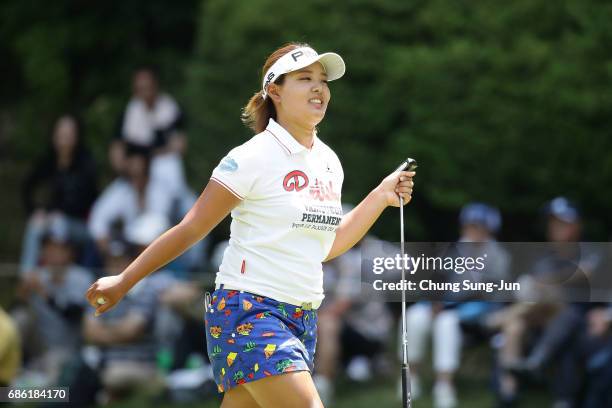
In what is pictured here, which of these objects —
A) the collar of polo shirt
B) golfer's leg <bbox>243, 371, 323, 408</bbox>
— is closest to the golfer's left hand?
the collar of polo shirt

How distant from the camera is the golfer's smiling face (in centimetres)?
458

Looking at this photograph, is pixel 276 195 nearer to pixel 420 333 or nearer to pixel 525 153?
pixel 420 333

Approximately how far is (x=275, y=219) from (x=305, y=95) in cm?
53

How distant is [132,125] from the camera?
34.5ft

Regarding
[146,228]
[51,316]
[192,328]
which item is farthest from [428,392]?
[51,316]

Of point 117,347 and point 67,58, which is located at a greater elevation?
point 67,58

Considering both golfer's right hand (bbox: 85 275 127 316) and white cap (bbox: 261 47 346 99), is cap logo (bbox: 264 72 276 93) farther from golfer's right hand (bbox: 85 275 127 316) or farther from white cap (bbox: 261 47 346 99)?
golfer's right hand (bbox: 85 275 127 316)

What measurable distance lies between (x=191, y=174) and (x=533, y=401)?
4.28m

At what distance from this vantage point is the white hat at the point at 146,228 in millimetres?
9336

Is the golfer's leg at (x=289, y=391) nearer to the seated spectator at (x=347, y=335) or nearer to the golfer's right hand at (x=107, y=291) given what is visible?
the golfer's right hand at (x=107, y=291)

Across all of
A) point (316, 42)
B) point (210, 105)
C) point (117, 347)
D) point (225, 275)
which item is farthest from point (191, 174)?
point (225, 275)

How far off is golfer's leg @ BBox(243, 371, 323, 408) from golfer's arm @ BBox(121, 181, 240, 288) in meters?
0.57

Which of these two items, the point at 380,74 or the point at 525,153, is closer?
the point at 525,153

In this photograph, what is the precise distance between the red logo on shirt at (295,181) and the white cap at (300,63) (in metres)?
0.42
